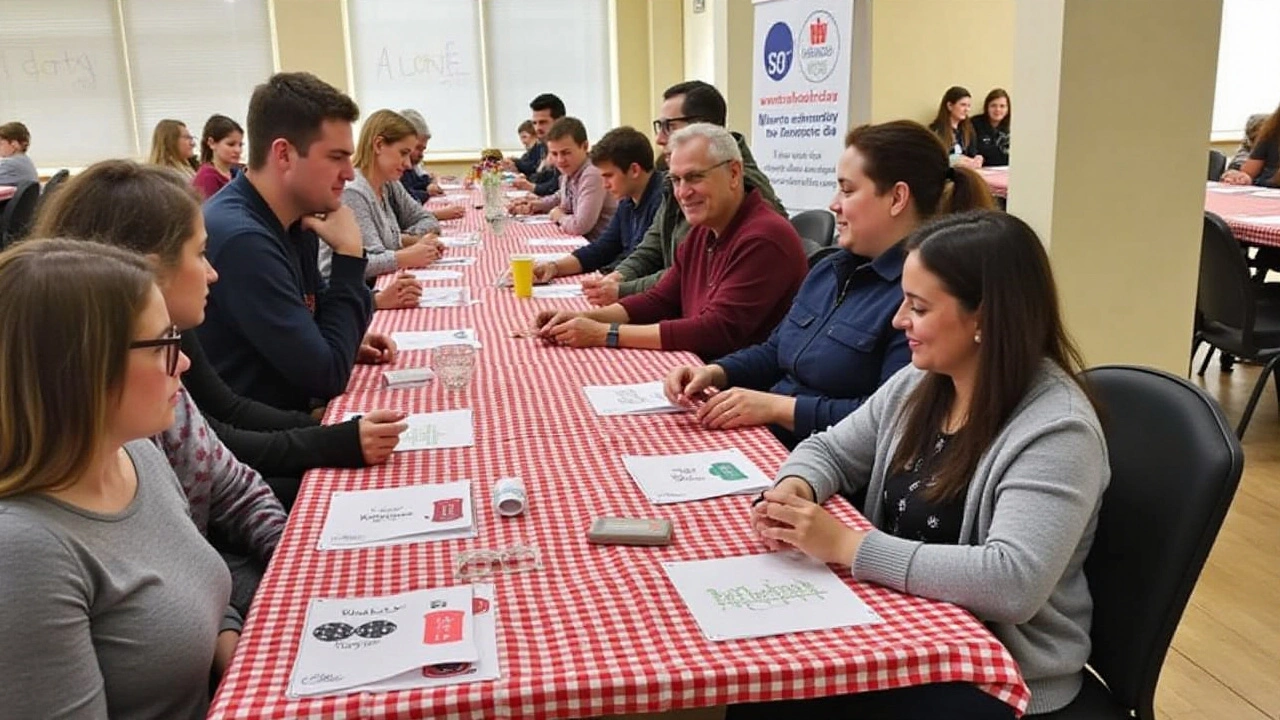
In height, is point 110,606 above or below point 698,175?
below

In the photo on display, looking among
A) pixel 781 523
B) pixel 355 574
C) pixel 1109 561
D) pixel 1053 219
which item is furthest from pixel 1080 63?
pixel 355 574

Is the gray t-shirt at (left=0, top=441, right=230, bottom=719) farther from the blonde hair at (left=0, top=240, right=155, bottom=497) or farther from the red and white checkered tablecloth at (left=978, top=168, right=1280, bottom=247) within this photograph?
the red and white checkered tablecloth at (left=978, top=168, right=1280, bottom=247)

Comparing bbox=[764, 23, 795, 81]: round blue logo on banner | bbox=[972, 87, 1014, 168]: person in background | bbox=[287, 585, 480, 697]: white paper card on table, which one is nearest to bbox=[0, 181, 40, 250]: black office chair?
bbox=[764, 23, 795, 81]: round blue logo on banner

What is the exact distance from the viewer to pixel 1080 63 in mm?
2598

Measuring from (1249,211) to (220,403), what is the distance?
4.05 metres

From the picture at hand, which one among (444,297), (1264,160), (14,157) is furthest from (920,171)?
(14,157)

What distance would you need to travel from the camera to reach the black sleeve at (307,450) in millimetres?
1662

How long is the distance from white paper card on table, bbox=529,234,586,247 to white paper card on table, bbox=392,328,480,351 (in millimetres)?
1684

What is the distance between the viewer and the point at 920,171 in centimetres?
200

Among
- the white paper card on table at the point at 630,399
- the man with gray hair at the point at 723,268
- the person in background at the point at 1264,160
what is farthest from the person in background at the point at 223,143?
the person in background at the point at 1264,160

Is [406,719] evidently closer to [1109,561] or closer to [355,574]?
[355,574]

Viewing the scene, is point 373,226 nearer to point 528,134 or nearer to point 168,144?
point 168,144

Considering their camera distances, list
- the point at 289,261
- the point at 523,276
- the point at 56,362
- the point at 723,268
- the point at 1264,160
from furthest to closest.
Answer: the point at 1264,160 → the point at 523,276 → the point at 723,268 → the point at 289,261 → the point at 56,362

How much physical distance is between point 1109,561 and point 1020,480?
0.23 m
